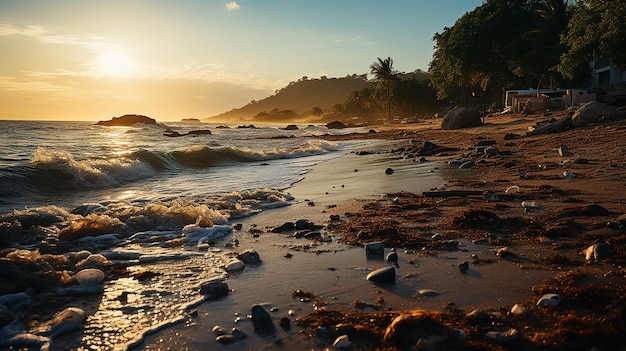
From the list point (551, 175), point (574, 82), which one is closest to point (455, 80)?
point (574, 82)

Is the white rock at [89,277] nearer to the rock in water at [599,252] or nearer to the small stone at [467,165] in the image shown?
the rock in water at [599,252]

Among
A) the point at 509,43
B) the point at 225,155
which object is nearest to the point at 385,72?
the point at 509,43

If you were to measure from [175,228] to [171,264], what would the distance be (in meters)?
1.81

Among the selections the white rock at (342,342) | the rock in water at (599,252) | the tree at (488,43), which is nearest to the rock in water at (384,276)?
the white rock at (342,342)

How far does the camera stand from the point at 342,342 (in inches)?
109

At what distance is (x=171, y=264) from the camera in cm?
481

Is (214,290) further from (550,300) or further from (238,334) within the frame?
(550,300)

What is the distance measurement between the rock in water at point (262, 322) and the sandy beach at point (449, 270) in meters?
0.06

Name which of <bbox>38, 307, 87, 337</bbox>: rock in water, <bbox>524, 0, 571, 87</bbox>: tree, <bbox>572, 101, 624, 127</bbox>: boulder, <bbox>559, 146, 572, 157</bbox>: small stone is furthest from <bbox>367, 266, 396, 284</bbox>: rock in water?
<bbox>524, 0, 571, 87</bbox>: tree

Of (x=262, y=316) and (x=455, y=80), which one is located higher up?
(x=455, y=80)

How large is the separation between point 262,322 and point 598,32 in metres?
21.7

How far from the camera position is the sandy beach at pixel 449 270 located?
9.31 ft

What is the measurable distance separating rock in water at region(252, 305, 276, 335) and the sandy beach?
0.06 meters

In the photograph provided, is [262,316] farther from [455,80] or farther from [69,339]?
[455,80]
